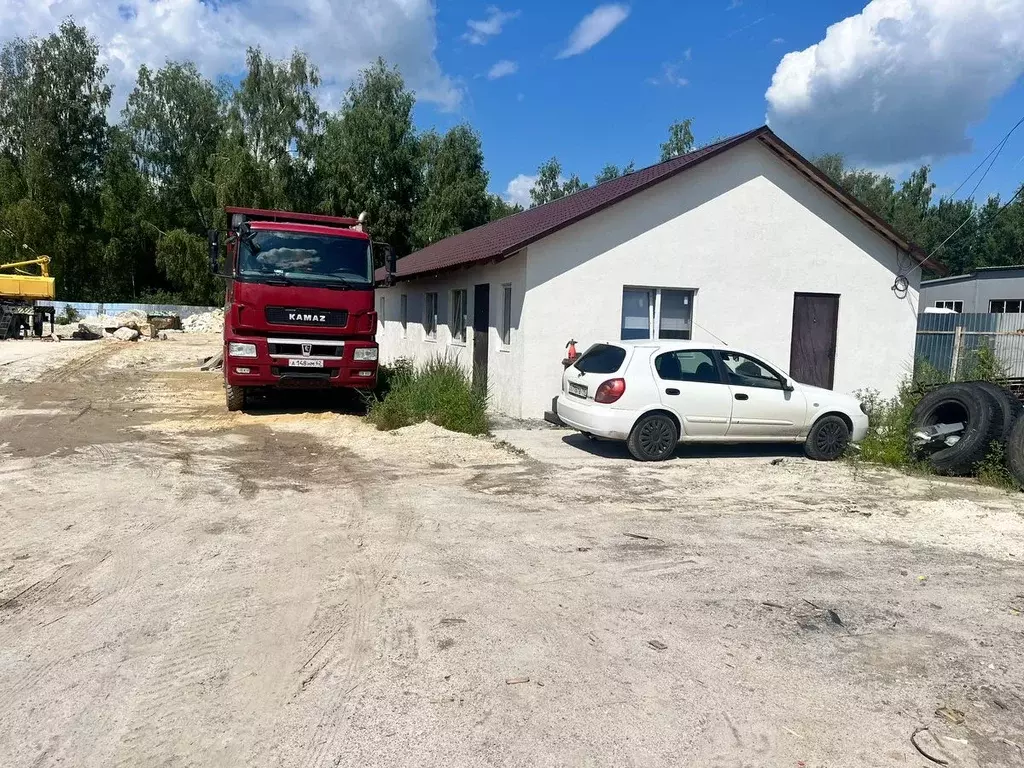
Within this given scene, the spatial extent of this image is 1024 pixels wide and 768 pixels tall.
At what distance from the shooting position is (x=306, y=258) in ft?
40.3

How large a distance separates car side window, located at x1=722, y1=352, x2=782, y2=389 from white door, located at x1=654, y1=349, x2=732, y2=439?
216 millimetres

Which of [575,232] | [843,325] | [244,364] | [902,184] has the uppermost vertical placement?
[902,184]

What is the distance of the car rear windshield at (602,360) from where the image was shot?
383 inches

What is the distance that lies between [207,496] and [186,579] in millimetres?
2550

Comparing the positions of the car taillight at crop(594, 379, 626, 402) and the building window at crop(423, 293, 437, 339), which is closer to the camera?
the car taillight at crop(594, 379, 626, 402)

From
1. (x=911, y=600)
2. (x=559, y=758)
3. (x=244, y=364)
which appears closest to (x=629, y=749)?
(x=559, y=758)

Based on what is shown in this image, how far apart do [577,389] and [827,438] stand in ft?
11.5

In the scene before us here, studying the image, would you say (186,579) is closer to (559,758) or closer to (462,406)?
(559,758)

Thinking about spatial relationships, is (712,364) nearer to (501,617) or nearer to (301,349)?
(501,617)

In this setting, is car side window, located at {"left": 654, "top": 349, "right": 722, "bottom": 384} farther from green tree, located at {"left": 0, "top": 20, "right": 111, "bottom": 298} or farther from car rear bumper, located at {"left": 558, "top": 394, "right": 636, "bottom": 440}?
green tree, located at {"left": 0, "top": 20, "right": 111, "bottom": 298}

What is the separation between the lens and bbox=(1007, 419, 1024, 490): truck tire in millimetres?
8430

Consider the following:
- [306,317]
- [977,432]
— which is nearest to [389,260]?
[306,317]

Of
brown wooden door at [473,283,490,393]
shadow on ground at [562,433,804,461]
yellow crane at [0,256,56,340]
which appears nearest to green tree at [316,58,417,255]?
yellow crane at [0,256,56,340]

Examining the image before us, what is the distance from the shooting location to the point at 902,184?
63.1m
